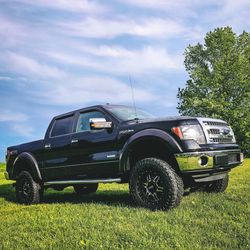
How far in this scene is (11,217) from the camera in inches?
302

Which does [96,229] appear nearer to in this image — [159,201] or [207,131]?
[159,201]

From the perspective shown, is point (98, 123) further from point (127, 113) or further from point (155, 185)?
point (155, 185)

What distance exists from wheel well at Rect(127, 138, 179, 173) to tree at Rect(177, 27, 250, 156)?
96.5 ft

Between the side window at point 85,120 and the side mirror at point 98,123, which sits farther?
the side window at point 85,120

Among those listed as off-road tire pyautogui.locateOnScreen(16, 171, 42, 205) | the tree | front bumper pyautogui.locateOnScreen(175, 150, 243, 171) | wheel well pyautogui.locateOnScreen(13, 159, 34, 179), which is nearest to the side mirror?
front bumper pyautogui.locateOnScreen(175, 150, 243, 171)

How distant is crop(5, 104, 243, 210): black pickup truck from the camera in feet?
23.4

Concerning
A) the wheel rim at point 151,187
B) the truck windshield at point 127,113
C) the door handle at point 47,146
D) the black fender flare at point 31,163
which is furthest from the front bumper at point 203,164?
the black fender flare at point 31,163

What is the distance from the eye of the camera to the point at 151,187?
7336 mm

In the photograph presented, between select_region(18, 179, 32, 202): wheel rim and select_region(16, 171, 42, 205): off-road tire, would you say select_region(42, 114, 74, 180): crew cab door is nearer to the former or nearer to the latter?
select_region(16, 171, 42, 205): off-road tire

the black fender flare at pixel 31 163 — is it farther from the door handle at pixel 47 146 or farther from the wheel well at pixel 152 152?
the wheel well at pixel 152 152

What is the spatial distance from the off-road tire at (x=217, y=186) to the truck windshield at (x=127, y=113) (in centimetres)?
193

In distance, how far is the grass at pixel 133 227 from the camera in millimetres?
5316

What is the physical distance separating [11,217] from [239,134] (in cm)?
3267

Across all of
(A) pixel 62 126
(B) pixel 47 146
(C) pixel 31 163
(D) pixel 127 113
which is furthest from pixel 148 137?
(C) pixel 31 163
